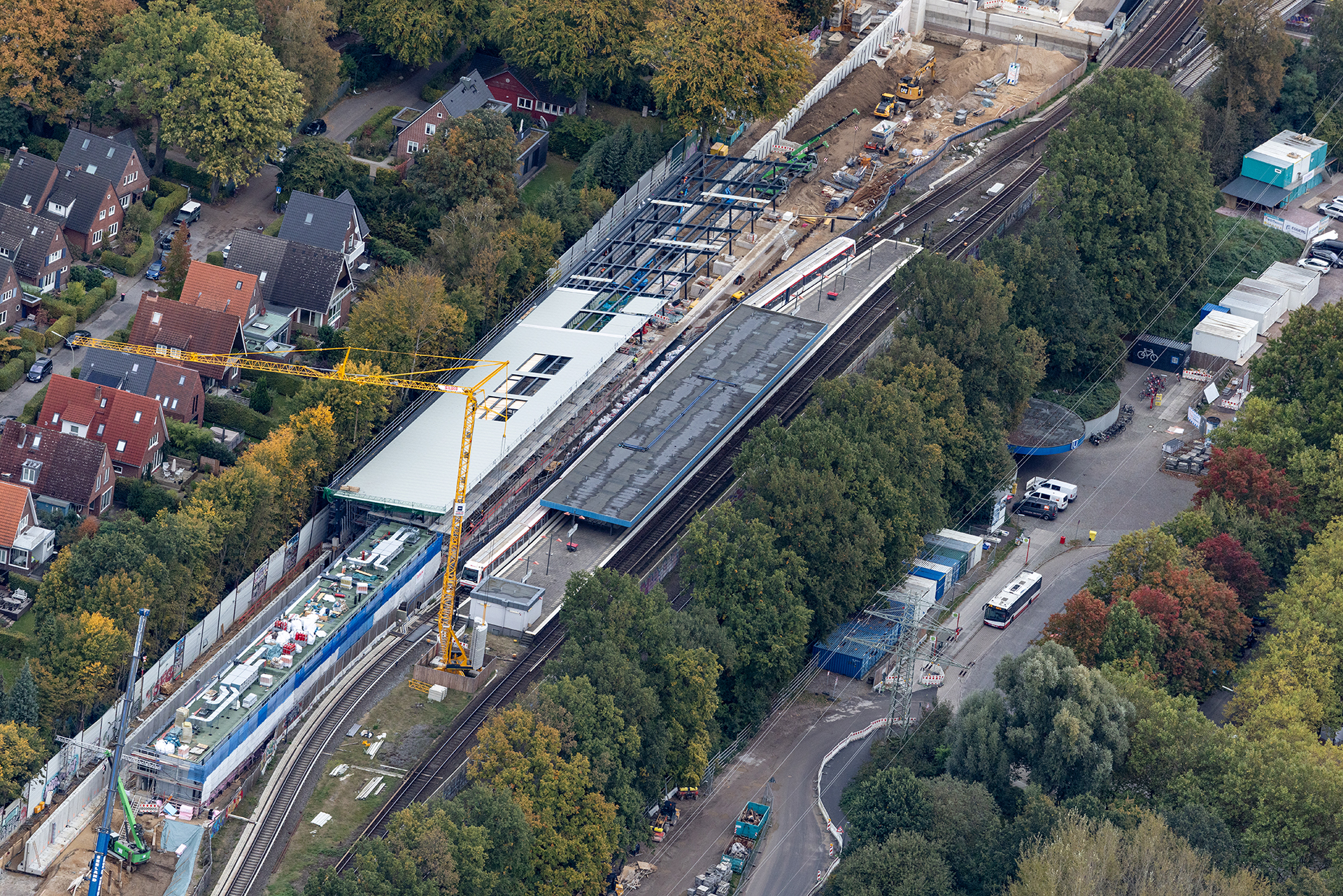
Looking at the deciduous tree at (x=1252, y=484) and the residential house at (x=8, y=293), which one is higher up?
the residential house at (x=8, y=293)

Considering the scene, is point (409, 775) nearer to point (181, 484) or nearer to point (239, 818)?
point (239, 818)

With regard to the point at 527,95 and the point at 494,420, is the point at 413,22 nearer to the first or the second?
the point at 527,95

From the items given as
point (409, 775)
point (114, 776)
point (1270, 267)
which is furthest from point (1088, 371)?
point (114, 776)

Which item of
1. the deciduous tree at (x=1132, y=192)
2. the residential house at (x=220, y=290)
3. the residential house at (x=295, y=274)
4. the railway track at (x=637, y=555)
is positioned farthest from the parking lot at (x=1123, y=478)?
the residential house at (x=220, y=290)

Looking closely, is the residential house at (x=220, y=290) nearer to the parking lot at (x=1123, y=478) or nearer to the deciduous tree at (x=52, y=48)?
the deciduous tree at (x=52, y=48)

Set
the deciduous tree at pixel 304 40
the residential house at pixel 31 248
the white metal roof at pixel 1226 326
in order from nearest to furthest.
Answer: the residential house at pixel 31 248, the white metal roof at pixel 1226 326, the deciduous tree at pixel 304 40

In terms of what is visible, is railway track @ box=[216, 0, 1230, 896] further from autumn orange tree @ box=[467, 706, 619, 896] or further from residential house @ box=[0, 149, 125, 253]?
residential house @ box=[0, 149, 125, 253]
